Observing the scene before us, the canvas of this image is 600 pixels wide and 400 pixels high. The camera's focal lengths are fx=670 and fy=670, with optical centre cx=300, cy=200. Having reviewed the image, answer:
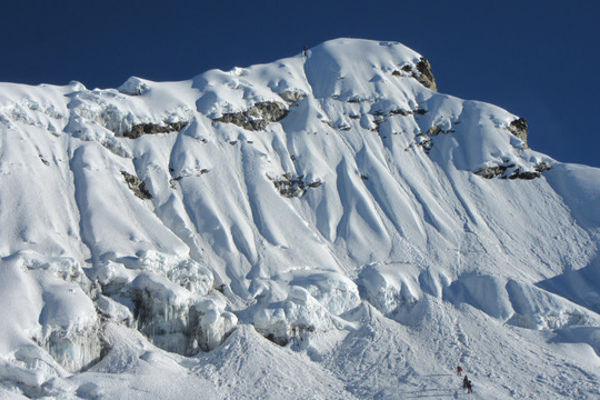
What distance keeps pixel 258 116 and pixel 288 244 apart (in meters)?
22.4

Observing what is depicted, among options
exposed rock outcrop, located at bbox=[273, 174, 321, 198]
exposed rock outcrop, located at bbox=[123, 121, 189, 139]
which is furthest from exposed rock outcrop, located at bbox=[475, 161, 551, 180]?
exposed rock outcrop, located at bbox=[123, 121, 189, 139]

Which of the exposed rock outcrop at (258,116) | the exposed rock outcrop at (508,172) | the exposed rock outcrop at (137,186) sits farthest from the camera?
the exposed rock outcrop at (258,116)

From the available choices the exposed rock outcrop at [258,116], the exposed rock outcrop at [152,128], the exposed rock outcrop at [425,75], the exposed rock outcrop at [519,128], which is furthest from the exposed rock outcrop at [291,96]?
the exposed rock outcrop at [519,128]

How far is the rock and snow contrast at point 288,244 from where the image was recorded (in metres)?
40.6

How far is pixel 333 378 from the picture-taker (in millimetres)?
42531

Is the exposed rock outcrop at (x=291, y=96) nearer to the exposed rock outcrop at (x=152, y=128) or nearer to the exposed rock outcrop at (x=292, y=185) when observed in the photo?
the exposed rock outcrop at (x=152, y=128)

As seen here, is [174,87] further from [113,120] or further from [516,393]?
[516,393]

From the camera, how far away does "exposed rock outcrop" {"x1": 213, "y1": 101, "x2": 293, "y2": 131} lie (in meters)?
73.3

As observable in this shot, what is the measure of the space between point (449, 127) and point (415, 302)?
32100mm

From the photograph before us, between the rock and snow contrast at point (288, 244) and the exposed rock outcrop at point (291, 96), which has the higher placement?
the exposed rock outcrop at point (291, 96)

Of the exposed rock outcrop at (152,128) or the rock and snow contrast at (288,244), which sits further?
the exposed rock outcrop at (152,128)

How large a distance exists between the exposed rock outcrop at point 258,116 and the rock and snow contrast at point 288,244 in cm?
26

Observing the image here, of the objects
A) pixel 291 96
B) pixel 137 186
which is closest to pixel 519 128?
pixel 291 96

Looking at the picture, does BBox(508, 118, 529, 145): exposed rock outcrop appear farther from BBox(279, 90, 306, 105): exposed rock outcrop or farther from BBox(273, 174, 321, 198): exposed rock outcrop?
BBox(273, 174, 321, 198): exposed rock outcrop
